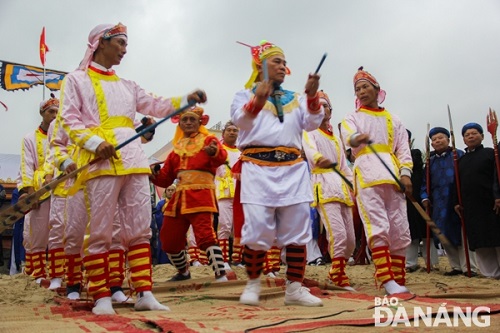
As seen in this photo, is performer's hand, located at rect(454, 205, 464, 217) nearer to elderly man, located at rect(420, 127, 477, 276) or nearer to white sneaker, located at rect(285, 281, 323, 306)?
elderly man, located at rect(420, 127, 477, 276)

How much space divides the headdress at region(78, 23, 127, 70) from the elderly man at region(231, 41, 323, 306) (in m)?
1.02

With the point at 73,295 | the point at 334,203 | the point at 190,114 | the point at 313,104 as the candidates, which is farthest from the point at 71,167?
the point at 334,203

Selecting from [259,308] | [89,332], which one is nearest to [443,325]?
[259,308]

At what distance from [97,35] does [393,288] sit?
310 centimetres

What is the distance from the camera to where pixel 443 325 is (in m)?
3.08

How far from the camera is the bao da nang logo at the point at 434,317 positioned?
10.2 ft

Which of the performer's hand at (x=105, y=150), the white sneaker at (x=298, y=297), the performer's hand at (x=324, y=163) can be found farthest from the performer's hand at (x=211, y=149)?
the performer's hand at (x=105, y=150)

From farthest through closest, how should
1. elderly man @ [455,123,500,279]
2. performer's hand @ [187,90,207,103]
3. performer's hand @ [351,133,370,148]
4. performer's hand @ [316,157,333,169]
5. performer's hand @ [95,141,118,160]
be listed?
elderly man @ [455,123,500,279] → performer's hand @ [351,133,370,148] → performer's hand @ [316,157,333,169] → performer's hand @ [187,90,207,103] → performer's hand @ [95,141,118,160]

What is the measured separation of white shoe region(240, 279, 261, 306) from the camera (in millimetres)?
4438

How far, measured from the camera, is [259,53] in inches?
190

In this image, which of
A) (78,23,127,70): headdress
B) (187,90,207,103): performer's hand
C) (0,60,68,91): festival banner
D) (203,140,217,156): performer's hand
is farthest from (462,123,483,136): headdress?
(0,60,68,91): festival banner

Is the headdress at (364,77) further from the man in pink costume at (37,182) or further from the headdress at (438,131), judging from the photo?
the man in pink costume at (37,182)

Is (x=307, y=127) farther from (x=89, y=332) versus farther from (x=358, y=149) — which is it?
(x=89, y=332)

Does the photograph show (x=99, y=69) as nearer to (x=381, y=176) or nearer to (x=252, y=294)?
(x=252, y=294)
